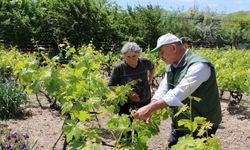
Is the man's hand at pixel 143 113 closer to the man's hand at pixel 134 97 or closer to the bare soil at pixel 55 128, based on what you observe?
the man's hand at pixel 134 97

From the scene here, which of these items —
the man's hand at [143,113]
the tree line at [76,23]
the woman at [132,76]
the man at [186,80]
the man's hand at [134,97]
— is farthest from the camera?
the tree line at [76,23]

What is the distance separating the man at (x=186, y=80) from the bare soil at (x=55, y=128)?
2.15 m

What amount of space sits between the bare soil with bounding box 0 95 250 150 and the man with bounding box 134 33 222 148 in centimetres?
215

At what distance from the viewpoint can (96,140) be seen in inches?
116

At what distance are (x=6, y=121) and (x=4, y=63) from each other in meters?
2.21

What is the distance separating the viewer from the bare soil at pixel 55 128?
615cm

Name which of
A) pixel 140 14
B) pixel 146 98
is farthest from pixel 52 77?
pixel 140 14

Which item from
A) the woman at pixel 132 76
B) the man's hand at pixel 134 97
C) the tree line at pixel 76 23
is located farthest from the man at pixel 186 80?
the tree line at pixel 76 23

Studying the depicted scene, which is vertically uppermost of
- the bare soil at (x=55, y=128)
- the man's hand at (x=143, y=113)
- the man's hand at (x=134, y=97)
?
the man's hand at (x=143, y=113)

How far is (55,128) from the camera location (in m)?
6.71

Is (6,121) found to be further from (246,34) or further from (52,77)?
(246,34)

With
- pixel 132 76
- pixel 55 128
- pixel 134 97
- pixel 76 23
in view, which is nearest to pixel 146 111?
pixel 134 97

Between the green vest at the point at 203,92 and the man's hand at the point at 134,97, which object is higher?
the green vest at the point at 203,92

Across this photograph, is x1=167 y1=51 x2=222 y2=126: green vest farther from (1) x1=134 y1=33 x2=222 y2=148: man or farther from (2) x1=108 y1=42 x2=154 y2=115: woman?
(2) x1=108 y1=42 x2=154 y2=115: woman
